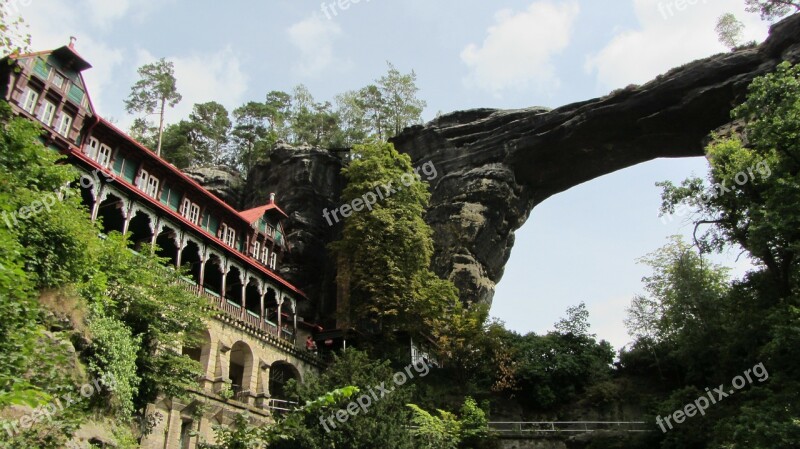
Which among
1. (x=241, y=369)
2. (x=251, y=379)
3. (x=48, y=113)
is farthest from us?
(x=241, y=369)

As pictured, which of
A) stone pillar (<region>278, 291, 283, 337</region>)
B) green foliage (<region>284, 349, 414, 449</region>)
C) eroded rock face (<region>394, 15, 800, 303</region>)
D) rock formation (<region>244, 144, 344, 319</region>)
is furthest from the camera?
rock formation (<region>244, 144, 344, 319</region>)

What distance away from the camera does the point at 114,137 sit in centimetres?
3167

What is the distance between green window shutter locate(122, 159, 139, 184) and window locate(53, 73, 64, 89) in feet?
14.8

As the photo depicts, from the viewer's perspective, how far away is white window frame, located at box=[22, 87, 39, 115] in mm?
A: 27953

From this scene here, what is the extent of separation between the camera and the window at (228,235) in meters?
37.3

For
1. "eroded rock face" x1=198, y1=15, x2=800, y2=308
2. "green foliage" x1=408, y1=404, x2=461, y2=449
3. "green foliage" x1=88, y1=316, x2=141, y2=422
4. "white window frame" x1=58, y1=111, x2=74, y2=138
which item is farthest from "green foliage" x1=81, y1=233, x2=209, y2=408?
"eroded rock face" x1=198, y1=15, x2=800, y2=308

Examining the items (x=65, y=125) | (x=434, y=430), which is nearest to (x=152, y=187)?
(x=65, y=125)

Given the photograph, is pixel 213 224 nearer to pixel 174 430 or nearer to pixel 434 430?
pixel 174 430

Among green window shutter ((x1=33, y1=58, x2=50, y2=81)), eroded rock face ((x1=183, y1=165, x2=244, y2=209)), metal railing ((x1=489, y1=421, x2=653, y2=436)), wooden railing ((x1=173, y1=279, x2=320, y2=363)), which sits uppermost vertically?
eroded rock face ((x1=183, y1=165, x2=244, y2=209))

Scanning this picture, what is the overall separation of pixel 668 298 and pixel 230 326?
74.5ft

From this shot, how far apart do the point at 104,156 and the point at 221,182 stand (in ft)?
55.7

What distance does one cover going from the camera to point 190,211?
35438mm

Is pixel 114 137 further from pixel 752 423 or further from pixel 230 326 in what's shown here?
pixel 752 423

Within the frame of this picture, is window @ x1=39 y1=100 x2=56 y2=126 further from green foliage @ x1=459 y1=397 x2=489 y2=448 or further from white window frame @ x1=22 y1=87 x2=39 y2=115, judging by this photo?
green foliage @ x1=459 y1=397 x2=489 y2=448
